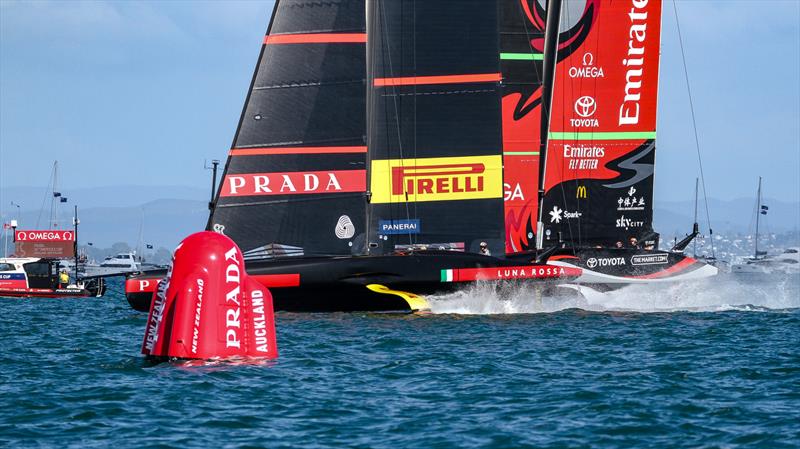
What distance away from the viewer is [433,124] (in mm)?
25625

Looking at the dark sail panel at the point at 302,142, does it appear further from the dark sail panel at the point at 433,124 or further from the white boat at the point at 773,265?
the white boat at the point at 773,265

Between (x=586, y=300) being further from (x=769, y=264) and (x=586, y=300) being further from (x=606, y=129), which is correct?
(x=769, y=264)

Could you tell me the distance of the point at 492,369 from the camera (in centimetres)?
1675

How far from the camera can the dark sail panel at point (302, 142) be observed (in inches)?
976

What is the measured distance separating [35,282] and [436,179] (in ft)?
67.6

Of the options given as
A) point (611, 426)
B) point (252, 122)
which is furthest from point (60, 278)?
point (611, 426)

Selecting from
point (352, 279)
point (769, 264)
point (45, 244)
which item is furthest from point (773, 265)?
point (352, 279)

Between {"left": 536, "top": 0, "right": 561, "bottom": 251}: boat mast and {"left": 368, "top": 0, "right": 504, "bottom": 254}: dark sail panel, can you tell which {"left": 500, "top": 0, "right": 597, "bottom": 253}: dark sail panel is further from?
{"left": 368, "top": 0, "right": 504, "bottom": 254}: dark sail panel

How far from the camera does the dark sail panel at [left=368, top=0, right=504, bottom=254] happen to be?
2555 centimetres

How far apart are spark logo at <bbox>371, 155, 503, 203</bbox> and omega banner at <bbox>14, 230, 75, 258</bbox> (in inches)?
1082

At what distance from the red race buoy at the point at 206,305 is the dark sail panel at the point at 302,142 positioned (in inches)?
345

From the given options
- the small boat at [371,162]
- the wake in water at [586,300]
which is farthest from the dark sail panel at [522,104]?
the small boat at [371,162]

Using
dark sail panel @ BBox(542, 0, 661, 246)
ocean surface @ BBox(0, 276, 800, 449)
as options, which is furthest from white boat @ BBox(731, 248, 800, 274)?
ocean surface @ BBox(0, 276, 800, 449)

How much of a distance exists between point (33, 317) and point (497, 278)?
37.5 feet
